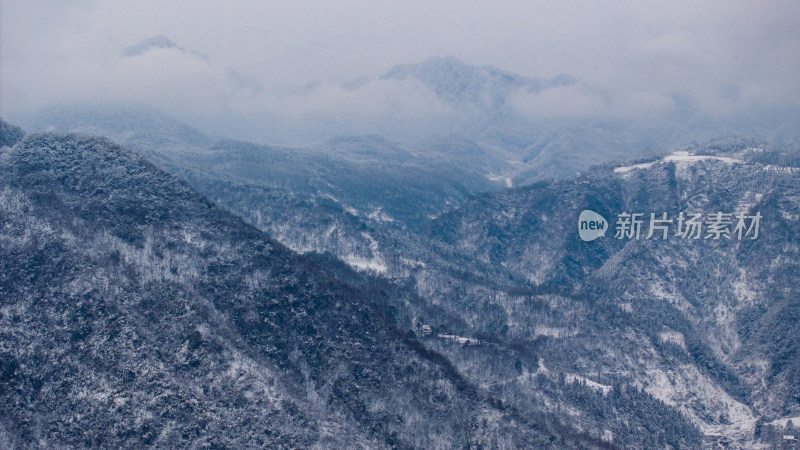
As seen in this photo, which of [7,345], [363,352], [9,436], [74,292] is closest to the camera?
[9,436]

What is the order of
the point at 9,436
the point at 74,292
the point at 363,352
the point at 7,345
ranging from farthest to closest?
1. the point at 363,352
2. the point at 74,292
3. the point at 7,345
4. the point at 9,436

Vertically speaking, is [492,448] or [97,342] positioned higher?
[97,342]

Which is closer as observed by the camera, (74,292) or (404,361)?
(74,292)

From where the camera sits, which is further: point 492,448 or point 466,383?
point 466,383

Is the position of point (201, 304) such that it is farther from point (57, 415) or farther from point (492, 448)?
point (492, 448)

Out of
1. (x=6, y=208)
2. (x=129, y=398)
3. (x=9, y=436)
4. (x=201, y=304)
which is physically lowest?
(x=9, y=436)

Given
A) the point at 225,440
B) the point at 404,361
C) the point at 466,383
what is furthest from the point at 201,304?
the point at 466,383

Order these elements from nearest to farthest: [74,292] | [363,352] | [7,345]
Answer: [7,345] < [74,292] < [363,352]

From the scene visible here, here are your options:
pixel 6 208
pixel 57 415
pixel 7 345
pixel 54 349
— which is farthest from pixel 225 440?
pixel 6 208

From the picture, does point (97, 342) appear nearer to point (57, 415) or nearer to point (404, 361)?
point (57, 415)
